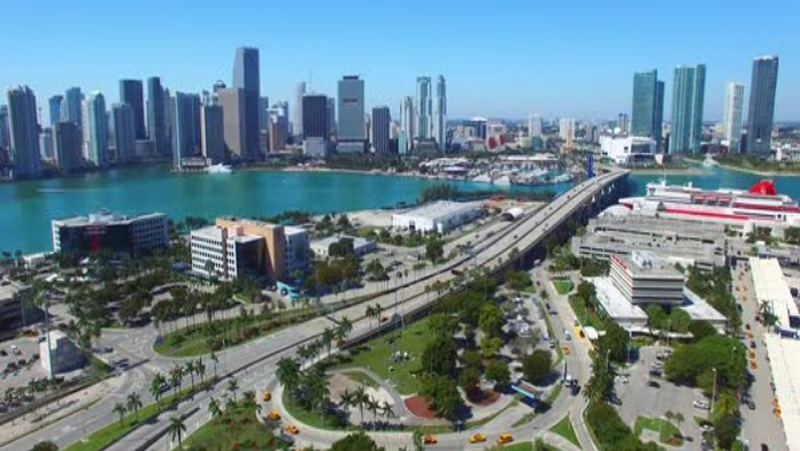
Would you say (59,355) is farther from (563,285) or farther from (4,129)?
(4,129)

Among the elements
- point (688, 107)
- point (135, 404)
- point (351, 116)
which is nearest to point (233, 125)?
point (351, 116)

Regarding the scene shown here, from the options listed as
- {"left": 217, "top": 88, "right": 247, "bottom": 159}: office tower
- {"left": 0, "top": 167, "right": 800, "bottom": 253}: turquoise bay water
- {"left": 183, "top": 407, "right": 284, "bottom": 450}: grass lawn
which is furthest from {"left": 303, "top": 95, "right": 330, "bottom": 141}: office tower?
{"left": 183, "top": 407, "right": 284, "bottom": 450}: grass lawn

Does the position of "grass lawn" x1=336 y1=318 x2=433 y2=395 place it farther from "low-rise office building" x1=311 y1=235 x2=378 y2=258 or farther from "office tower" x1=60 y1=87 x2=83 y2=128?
"office tower" x1=60 y1=87 x2=83 y2=128

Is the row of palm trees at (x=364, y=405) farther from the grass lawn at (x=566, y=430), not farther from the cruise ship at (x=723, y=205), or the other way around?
the cruise ship at (x=723, y=205)

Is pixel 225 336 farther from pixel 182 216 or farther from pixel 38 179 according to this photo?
pixel 38 179

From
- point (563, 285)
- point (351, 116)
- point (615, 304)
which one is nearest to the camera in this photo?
point (615, 304)
